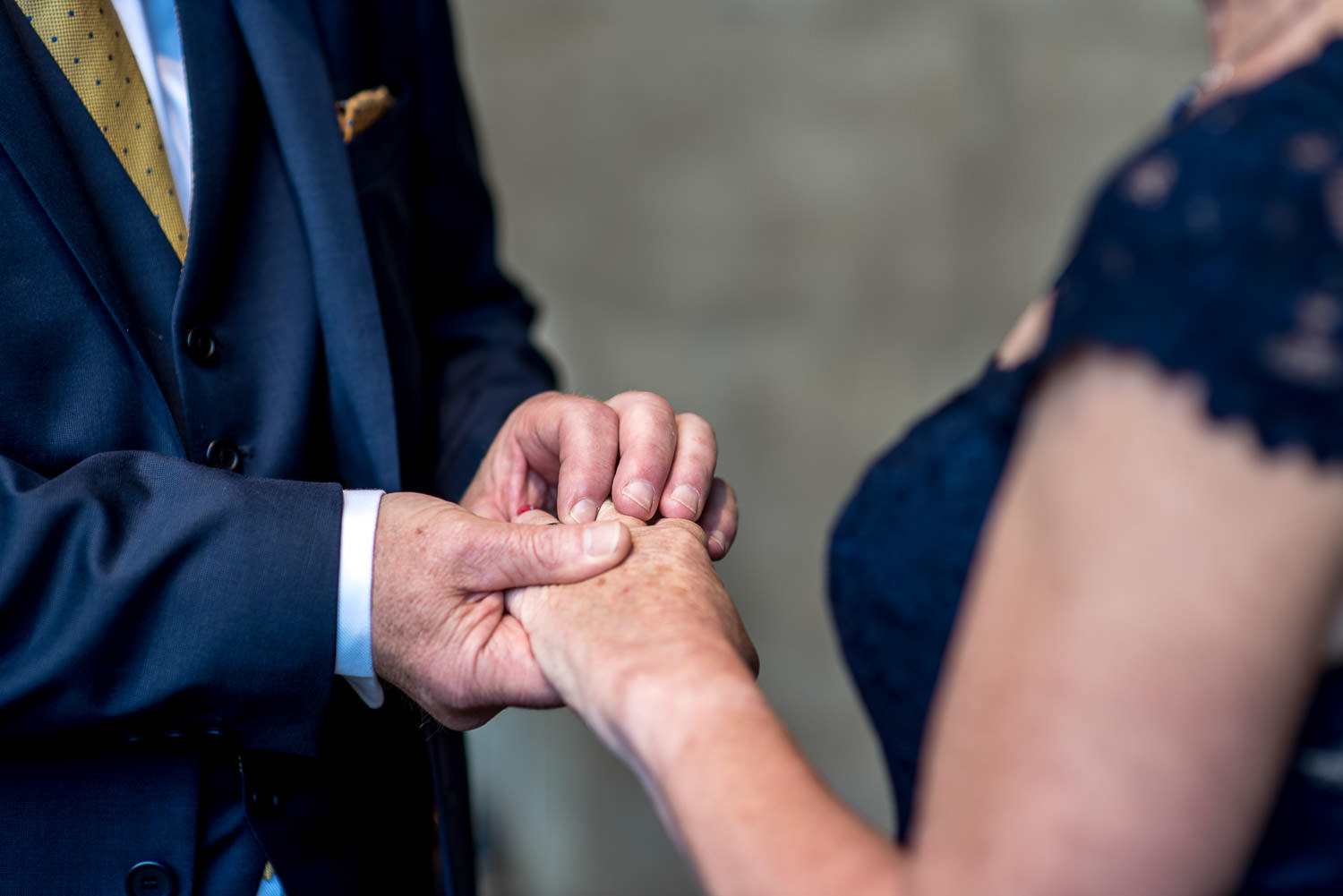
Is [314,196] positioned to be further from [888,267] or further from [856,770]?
[856,770]

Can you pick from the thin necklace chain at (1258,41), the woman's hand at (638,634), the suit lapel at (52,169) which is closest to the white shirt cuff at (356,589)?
the woman's hand at (638,634)

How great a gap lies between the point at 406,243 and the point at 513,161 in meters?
1.54

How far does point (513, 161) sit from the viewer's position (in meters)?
2.65

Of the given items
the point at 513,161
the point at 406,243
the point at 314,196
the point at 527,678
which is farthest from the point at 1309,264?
the point at 513,161

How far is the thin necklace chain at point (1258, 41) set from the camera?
52cm

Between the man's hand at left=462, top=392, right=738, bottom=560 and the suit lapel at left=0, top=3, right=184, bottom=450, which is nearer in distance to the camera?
the suit lapel at left=0, top=3, right=184, bottom=450

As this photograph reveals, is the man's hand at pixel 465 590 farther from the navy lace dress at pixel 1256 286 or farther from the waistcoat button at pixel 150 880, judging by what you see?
the navy lace dress at pixel 1256 286

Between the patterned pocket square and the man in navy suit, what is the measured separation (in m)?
0.01

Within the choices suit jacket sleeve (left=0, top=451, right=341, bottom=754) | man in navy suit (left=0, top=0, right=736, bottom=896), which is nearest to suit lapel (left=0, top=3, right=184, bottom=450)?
man in navy suit (left=0, top=0, right=736, bottom=896)

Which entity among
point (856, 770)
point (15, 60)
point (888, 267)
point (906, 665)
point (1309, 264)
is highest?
point (15, 60)

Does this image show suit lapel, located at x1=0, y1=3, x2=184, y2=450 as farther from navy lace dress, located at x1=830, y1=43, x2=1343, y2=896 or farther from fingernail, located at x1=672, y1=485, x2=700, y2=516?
navy lace dress, located at x1=830, y1=43, x2=1343, y2=896

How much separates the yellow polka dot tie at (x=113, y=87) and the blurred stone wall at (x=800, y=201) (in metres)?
1.75

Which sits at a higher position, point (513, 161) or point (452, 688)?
point (513, 161)

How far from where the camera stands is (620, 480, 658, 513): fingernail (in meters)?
0.94
